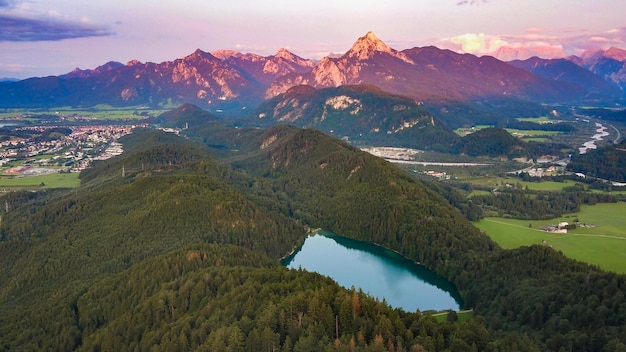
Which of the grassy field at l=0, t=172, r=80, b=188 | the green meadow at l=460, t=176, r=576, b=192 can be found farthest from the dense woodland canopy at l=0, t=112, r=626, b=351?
the green meadow at l=460, t=176, r=576, b=192

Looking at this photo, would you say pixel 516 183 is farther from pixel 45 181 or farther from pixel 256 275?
pixel 45 181

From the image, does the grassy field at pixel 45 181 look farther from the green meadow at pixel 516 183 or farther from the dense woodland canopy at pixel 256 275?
the green meadow at pixel 516 183

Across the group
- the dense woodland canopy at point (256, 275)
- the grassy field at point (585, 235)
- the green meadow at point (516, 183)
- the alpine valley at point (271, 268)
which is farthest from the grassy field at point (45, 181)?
the green meadow at point (516, 183)

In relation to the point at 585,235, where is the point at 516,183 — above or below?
below

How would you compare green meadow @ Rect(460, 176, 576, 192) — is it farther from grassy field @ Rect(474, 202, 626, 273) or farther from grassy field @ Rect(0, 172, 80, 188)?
grassy field @ Rect(0, 172, 80, 188)

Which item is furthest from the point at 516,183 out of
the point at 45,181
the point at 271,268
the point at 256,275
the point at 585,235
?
the point at 45,181

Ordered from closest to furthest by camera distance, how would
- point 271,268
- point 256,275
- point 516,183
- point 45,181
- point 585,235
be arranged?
point 256,275 < point 271,268 < point 585,235 < point 516,183 < point 45,181

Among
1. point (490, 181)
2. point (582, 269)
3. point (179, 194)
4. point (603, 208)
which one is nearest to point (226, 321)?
point (582, 269)
